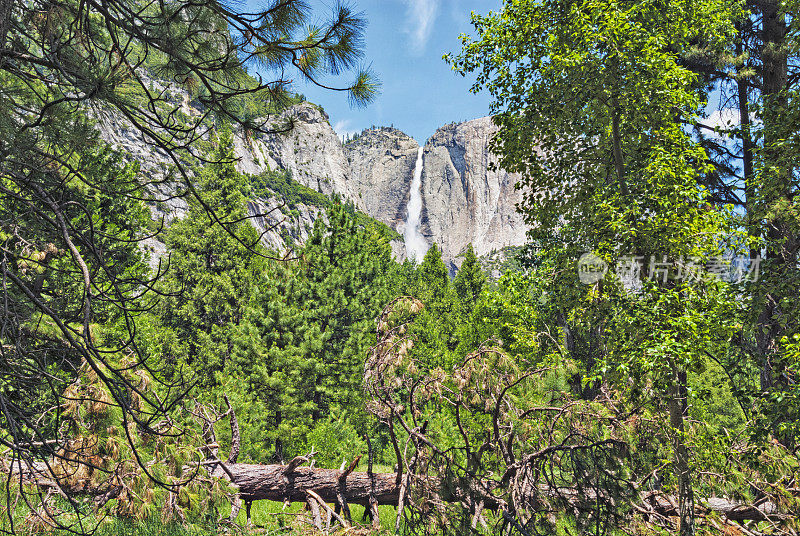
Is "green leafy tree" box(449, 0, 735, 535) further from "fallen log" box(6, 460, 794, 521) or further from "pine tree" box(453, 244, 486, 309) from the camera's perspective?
"pine tree" box(453, 244, 486, 309)

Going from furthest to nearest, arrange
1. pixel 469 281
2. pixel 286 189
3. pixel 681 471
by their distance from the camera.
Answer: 1. pixel 286 189
2. pixel 469 281
3. pixel 681 471

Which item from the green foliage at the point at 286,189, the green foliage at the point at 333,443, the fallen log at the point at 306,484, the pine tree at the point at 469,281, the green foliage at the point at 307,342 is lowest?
the green foliage at the point at 333,443

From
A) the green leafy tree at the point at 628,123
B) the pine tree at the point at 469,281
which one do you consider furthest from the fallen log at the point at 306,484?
the pine tree at the point at 469,281

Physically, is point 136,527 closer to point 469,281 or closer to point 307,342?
point 307,342

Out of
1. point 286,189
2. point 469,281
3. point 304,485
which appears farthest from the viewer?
point 286,189

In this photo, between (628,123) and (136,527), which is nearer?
(136,527)

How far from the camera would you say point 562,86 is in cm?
658

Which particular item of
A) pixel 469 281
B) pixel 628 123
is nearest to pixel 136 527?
pixel 628 123

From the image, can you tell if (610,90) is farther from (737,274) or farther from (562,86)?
(737,274)

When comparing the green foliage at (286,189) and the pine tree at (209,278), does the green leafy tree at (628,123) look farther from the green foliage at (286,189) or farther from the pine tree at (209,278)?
the green foliage at (286,189)

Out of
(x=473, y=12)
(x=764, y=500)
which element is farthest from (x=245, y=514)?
(x=473, y=12)

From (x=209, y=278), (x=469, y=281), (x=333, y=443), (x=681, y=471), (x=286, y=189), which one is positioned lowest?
(x=333, y=443)

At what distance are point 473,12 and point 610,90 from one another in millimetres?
3371

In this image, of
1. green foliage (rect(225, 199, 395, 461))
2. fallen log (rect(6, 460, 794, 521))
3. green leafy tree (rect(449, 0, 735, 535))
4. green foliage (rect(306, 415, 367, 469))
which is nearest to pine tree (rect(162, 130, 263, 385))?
green foliage (rect(225, 199, 395, 461))
